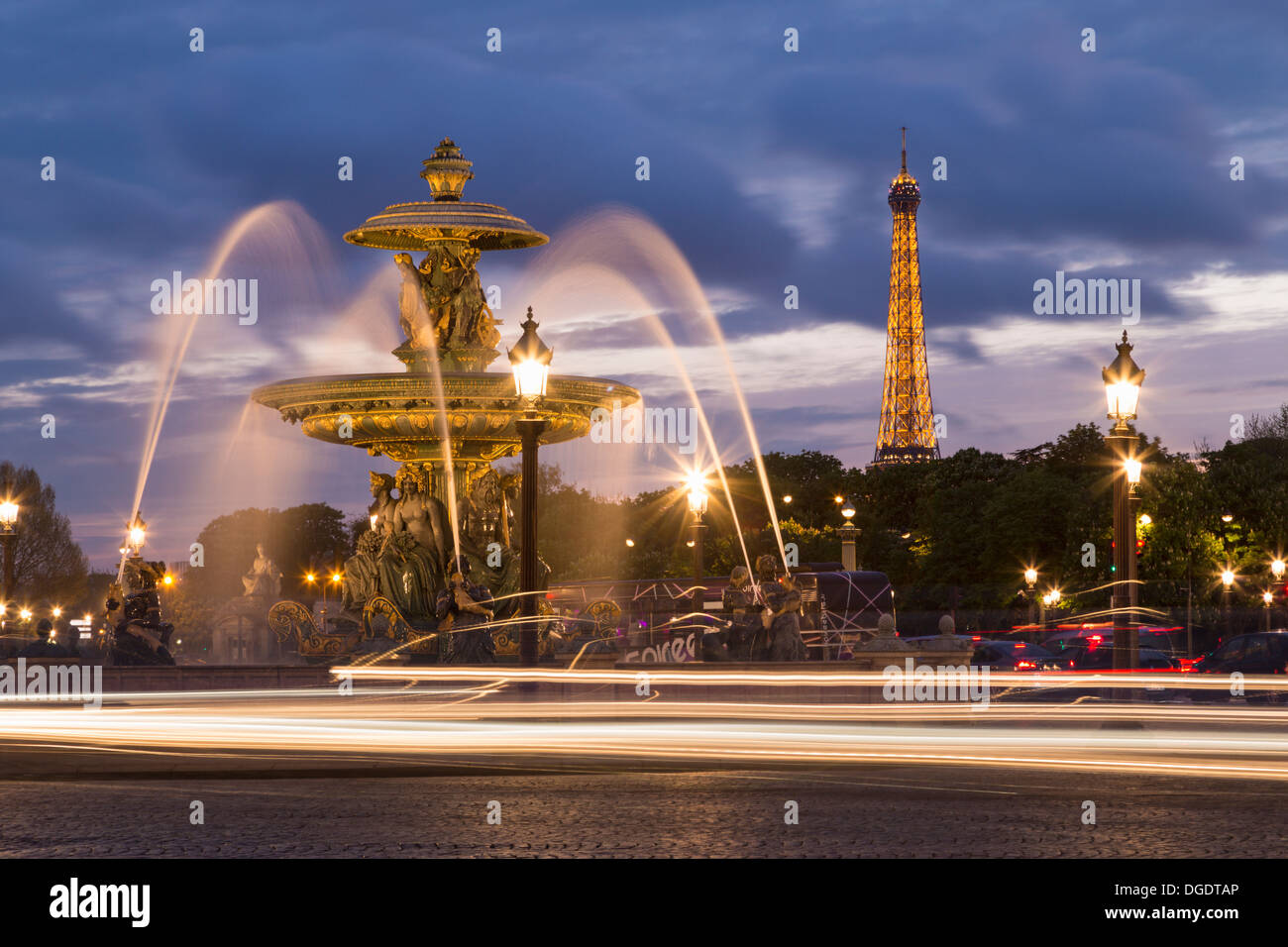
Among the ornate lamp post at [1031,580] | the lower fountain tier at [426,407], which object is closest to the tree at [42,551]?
the ornate lamp post at [1031,580]

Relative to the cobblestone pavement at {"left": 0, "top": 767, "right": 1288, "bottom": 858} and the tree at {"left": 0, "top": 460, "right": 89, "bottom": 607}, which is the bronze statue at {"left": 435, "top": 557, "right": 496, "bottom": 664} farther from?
the tree at {"left": 0, "top": 460, "right": 89, "bottom": 607}

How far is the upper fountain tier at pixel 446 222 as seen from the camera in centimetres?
2622

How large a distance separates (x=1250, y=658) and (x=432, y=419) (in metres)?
13.9

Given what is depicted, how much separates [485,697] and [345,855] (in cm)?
934

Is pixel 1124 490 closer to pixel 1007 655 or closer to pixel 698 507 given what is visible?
pixel 698 507

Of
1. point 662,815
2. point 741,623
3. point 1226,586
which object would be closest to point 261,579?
point 741,623

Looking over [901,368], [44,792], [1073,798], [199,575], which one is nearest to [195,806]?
[44,792]

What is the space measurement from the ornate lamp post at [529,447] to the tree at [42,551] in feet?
274

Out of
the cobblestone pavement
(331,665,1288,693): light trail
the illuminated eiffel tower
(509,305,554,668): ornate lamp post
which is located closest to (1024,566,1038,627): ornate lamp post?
(331,665,1288,693): light trail

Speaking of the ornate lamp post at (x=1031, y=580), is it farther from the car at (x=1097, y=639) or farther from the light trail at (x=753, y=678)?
the light trail at (x=753, y=678)

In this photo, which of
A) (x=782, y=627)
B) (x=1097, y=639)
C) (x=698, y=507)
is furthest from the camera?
(x=1097, y=639)

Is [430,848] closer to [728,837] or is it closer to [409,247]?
[728,837]

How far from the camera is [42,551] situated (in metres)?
100

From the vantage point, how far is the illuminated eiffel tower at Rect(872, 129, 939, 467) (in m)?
137
